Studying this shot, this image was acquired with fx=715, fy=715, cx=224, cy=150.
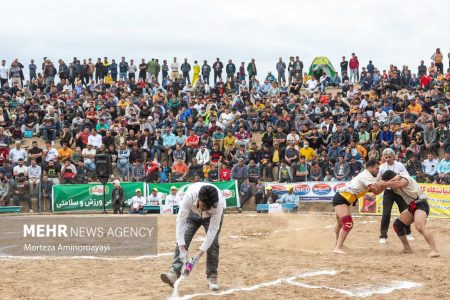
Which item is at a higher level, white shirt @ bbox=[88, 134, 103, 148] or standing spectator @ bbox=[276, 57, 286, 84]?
standing spectator @ bbox=[276, 57, 286, 84]

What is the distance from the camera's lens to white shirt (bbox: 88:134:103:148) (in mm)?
26172

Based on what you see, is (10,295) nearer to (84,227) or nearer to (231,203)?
(84,227)

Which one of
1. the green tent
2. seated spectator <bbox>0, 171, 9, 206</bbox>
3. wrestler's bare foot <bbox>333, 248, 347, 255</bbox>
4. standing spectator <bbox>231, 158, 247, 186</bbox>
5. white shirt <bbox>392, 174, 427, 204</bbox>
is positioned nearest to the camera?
wrestler's bare foot <bbox>333, 248, 347, 255</bbox>

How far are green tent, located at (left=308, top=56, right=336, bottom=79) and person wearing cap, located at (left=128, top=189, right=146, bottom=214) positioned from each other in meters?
15.6

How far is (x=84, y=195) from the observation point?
77.9 ft

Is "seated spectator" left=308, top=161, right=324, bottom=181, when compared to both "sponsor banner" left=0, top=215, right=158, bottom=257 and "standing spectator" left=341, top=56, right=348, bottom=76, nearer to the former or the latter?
"sponsor banner" left=0, top=215, right=158, bottom=257

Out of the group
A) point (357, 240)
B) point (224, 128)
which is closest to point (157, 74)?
point (224, 128)

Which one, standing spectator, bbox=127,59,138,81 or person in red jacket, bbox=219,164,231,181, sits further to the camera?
standing spectator, bbox=127,59,138,81

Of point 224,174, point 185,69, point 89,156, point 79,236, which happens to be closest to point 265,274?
point 79,236

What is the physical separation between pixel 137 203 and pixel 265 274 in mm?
12260

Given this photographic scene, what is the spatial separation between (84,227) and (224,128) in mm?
10490

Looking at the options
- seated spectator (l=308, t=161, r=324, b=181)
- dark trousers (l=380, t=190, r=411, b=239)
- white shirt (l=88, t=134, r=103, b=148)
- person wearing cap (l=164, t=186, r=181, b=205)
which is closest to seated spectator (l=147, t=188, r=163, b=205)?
person wearing cap (l=164, t=186, r=181, b=205)

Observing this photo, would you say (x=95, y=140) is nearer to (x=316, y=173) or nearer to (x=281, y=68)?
(x=316, y=173)

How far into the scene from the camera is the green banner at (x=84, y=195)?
2364 cm
